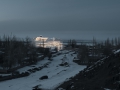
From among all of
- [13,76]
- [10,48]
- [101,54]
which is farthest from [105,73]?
[101,54]

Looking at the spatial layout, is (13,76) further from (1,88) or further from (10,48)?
(10,48)

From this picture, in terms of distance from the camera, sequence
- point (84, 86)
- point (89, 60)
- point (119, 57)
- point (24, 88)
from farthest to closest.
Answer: point (89, 60) < point (24, 88) < point (119, 57) < point (84, 86)

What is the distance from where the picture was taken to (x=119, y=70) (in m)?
12.0

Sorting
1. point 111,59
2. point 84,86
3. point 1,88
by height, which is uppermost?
point 111,59

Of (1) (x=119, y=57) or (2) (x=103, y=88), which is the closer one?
(2) (x=103, y=88)

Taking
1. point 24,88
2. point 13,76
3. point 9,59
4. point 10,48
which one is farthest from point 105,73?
point 10,48

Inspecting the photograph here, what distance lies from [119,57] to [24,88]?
277 inches

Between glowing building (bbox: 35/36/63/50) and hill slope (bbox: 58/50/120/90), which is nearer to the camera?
hill slope (bbox: 58/50/120/90)

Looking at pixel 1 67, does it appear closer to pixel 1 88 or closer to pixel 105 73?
pixel 1 88

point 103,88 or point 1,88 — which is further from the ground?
point 103,88

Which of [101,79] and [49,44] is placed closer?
[101,79]

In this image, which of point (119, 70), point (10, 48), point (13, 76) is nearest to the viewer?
point (119, 70)

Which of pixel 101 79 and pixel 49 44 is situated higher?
pixel 101 79

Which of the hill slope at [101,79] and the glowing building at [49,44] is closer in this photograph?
the hill slope at [101,79]
